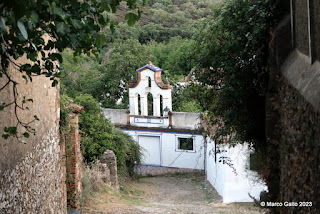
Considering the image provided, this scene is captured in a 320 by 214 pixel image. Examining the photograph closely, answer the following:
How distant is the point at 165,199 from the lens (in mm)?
18703

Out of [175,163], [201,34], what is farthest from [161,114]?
[201,34]

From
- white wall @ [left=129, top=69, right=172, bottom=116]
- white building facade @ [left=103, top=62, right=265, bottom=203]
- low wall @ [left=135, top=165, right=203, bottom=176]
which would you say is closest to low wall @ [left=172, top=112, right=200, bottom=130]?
white building facade @ [left=103, top=62, right=265, bottom=203]

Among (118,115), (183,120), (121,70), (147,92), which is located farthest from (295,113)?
(121,70)

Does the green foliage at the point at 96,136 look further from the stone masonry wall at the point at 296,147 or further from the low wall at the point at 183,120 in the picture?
the stone masonry wall at the point at 296,147

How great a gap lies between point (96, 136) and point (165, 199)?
3.66m

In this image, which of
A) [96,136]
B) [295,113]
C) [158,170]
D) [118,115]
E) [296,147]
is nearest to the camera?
[296,147]

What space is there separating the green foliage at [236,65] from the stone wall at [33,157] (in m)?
2.51

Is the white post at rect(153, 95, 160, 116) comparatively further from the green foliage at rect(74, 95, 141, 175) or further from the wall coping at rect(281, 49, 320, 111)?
the wall coping at rect(281, 49, 320, 111)

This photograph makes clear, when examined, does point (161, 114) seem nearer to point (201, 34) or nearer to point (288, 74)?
point (201, 34)

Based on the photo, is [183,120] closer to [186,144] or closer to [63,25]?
[186,144]

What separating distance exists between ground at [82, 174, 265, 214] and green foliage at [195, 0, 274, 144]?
15.6ft

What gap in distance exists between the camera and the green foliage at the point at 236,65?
6801 millimetres

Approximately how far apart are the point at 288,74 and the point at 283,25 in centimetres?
85

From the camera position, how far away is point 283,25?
6.39 m
